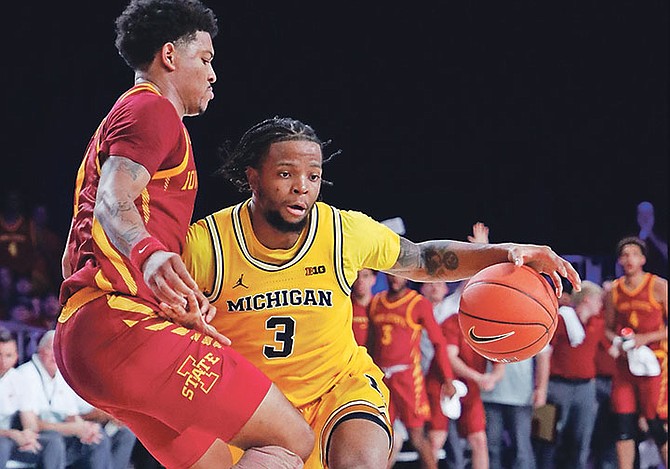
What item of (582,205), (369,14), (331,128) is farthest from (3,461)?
(582,205)

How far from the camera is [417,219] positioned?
10.1m

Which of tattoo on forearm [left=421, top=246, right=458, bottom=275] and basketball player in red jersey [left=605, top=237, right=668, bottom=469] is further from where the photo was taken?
basketball player in red jersey [left=605, top=237, right=668, bottom=469]

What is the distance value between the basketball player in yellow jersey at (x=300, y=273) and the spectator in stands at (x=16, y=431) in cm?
278

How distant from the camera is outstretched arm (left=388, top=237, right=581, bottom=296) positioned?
3.65 m

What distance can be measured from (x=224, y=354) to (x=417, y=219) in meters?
7.33

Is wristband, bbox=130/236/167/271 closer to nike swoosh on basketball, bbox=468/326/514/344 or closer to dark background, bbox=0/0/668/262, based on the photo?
nike swoosh on basketball, bbox=468/326/514/344

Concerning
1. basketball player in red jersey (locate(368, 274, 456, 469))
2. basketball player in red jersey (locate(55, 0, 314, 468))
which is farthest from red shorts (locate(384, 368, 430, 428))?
basketball player in red jersey (locate(55, 0, 314, 468))

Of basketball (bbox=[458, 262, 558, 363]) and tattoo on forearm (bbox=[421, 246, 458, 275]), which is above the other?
tattoo on forearm (bbox=[421, 246, 458, 275])

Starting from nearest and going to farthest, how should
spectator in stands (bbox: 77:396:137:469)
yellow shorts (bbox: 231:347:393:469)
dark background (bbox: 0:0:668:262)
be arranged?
yellow shorts (bbox: 231:347:393:469)
spectator in stands (bbox: 77:396:137:469)
dark background (bbox: 0:0:668:262)

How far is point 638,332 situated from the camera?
292 inches

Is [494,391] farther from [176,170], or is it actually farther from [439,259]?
[176,170]

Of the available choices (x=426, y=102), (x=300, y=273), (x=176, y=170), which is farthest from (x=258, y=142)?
(x=426, y=102)

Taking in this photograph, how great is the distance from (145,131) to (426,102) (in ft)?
27.2

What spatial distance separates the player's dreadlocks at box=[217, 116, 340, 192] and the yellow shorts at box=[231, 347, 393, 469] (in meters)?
0.78
